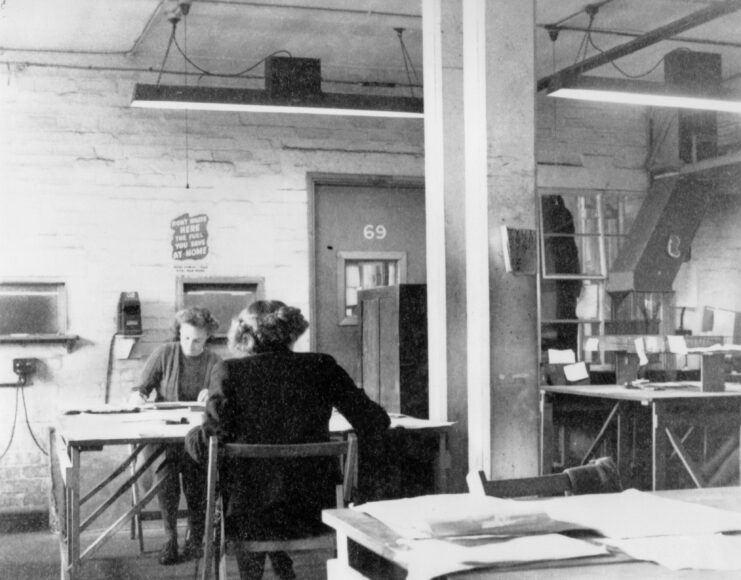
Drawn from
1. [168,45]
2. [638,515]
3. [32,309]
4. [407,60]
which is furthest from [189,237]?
[638,515]

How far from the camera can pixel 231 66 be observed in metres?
7.75

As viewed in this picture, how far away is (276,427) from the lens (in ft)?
13.1

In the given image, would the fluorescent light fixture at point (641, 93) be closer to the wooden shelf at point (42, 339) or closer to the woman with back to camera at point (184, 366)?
the woman with back to camera at point (184, 366)

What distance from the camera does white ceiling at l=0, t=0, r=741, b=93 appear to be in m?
6.60

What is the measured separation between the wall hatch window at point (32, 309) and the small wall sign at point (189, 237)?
889mm

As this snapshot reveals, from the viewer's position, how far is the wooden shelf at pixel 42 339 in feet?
23.1

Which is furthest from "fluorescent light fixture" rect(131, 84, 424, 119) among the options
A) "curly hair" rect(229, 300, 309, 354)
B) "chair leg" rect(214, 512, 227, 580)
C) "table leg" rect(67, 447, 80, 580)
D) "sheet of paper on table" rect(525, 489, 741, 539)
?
"sheet of paper on table" rect(525, 489, 741, 539)

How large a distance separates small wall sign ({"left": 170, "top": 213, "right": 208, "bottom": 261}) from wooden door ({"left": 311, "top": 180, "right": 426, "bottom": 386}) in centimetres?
87

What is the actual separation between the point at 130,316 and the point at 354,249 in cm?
187

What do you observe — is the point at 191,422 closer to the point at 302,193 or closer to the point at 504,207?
the point at 504,207

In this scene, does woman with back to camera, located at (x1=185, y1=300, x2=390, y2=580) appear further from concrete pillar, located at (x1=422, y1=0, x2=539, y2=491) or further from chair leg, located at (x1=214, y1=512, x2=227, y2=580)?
concrete pillar, located at (x1=422, y1=0, x2=539, y2=491)

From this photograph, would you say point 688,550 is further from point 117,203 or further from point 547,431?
point 117,203

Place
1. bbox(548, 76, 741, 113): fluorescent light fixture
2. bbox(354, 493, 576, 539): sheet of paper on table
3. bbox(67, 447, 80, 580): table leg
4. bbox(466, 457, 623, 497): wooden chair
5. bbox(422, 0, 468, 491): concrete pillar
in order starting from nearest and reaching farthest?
1. bbox(354, 493, 576, 539): sheet of paper on table
2. bbox(466, 457, 623, 497): wooden chair
3. bbox(67, 447, 80, 580): table leg
4. bbox(422, 0, 468, 491): concrete pillar
5. bbox(548, 76, 741, 113): fluorescent light fixture

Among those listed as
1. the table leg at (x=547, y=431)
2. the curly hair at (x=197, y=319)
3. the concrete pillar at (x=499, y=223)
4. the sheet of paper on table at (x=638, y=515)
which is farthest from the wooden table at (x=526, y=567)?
the table leg at (x=547, y=431)
